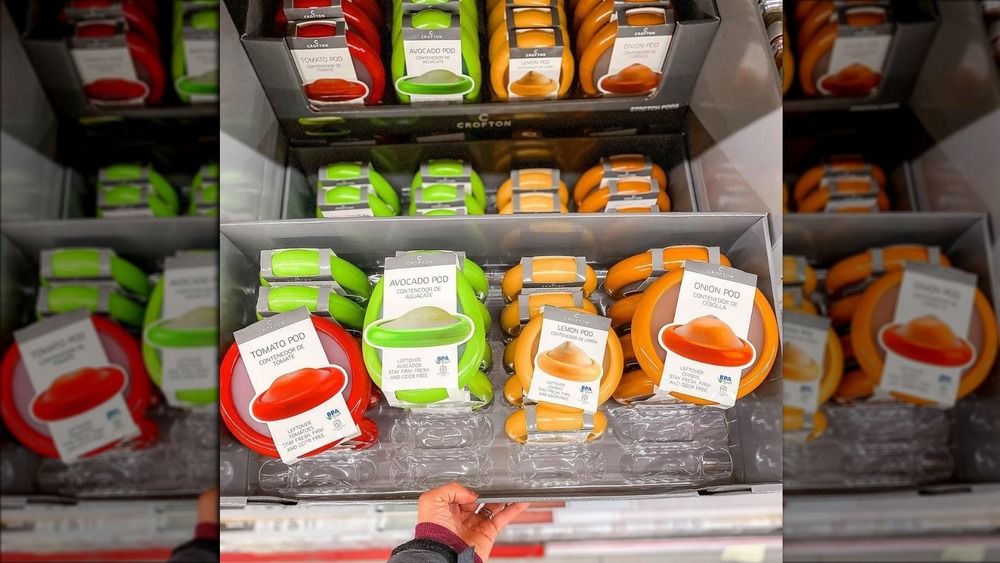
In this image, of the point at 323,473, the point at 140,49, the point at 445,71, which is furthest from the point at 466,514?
the point at 140,49

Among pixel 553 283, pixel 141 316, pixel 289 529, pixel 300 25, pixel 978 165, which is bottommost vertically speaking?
pixel 289 529

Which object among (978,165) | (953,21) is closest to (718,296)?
(978,165)

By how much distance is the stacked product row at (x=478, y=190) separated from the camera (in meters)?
1.52

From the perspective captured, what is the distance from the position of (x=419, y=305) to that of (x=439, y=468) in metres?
0.41

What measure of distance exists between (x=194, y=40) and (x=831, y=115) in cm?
149

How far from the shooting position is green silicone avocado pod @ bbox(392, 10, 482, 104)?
1429mm

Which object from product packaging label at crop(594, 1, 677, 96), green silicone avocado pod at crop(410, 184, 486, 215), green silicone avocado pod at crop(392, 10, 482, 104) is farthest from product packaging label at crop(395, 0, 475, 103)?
product packaging label at crop(594, 1, 677, 96)

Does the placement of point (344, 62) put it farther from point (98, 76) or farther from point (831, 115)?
point (831, 115)

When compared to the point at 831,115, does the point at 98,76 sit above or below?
above

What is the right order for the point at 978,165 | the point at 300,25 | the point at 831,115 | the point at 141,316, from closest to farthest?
1. the point at 978,165
2. the point at 141,316
3. the point at 300,25
4. the point at 831,115

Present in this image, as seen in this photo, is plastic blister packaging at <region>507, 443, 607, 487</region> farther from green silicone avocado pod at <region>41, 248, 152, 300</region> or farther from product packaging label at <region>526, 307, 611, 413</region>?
green silicone avocado pod at <region>41, 248, 152, 300</region>

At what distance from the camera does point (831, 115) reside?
5.26ft

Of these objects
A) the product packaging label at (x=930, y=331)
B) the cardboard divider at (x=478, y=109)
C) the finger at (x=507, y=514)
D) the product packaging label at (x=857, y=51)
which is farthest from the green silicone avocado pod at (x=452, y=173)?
the product packaging label at (x=930, y=331)

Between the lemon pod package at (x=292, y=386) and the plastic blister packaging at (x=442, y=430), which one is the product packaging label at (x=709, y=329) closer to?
the plastic blister packaging at (x=442, y=430)
